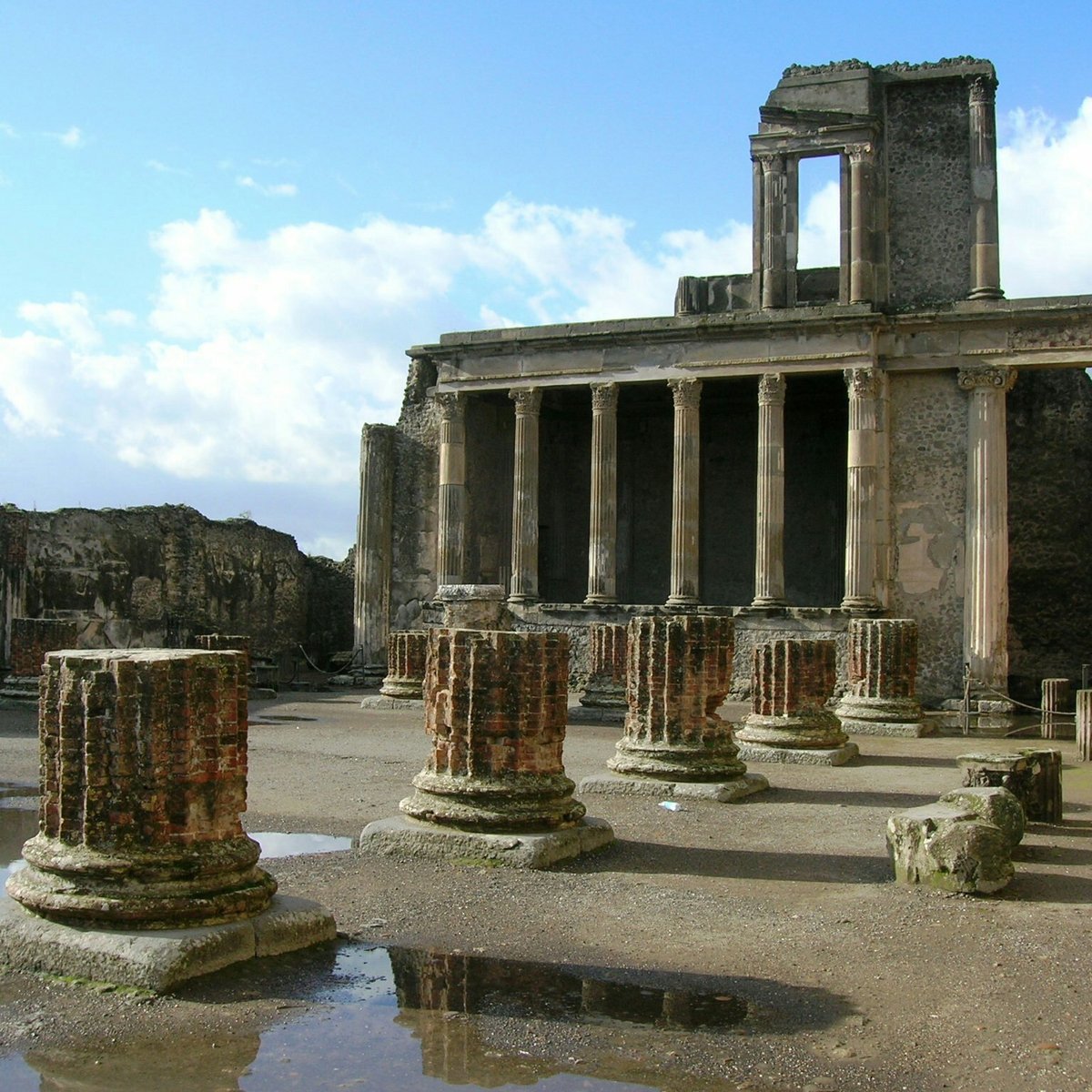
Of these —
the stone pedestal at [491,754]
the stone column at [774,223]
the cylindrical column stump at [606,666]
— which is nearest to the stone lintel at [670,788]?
the stone pedestal at [491,754]

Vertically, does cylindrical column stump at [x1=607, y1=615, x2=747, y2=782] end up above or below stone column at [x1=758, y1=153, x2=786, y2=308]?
below

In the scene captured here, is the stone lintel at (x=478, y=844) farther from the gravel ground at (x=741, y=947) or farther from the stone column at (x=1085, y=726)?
the stone column at (x=1085, y=726)

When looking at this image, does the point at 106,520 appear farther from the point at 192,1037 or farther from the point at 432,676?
the point at 192,1037

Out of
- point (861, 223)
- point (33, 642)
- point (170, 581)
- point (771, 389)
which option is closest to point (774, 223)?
point (861, 223)

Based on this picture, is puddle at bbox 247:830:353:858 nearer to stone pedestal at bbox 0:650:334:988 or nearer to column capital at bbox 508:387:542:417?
stone pedestal at bbox 0:650:334:988

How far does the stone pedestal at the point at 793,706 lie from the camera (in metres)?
12.1

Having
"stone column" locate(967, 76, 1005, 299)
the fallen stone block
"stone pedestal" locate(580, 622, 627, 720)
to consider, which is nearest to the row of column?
"stone column" locate(967, 76, 1005, 299)

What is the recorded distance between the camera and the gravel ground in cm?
411

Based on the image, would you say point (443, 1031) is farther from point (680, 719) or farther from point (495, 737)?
point (680, 719)

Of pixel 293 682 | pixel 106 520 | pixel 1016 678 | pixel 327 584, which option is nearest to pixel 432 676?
pixel 293 682

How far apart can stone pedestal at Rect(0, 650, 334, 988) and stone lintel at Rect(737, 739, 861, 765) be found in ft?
24.4

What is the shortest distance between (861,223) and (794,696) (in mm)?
11796

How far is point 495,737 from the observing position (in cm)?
735

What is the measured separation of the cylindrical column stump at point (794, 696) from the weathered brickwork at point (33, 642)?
9.57 meters
